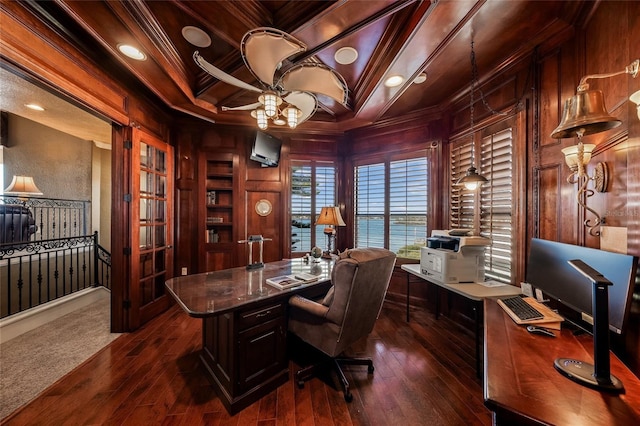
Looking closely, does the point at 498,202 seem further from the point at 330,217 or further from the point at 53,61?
the point at 53,61

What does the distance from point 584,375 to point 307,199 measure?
3694mm

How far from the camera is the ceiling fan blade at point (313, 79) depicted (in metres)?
1.88

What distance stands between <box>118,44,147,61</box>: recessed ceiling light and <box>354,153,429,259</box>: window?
3132mm

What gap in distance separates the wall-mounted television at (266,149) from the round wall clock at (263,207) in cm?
62

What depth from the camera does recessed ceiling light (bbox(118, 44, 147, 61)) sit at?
2080mm

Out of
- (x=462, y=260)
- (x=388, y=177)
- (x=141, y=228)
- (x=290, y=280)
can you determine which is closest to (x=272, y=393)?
(x=290, y=280)

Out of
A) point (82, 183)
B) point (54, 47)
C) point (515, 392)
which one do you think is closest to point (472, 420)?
point (515, 392)

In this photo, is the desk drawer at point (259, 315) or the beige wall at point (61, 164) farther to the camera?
the beige wall at point (61, 164)

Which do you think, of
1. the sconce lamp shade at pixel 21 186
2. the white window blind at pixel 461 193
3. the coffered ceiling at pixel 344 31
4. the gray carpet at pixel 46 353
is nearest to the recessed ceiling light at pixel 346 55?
the coffered ceiling at pixel 344 31

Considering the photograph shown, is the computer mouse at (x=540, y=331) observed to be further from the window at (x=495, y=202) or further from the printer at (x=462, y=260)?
the window at (x=495, y=202)

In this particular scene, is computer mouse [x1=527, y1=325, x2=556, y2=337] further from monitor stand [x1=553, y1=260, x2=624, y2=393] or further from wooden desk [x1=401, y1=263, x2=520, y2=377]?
wooden desk [x1=401, y1=263, x2=520, y2=377]

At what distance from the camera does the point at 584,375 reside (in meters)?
0.95

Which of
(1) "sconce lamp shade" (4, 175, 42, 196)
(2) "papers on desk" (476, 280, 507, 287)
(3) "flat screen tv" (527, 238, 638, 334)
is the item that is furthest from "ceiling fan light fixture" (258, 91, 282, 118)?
(1) "sconce lamp shade" (4, 175, 42, 196)

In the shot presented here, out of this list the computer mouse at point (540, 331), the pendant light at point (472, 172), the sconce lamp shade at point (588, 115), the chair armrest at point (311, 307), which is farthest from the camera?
the pendant light at point (472, 172)
